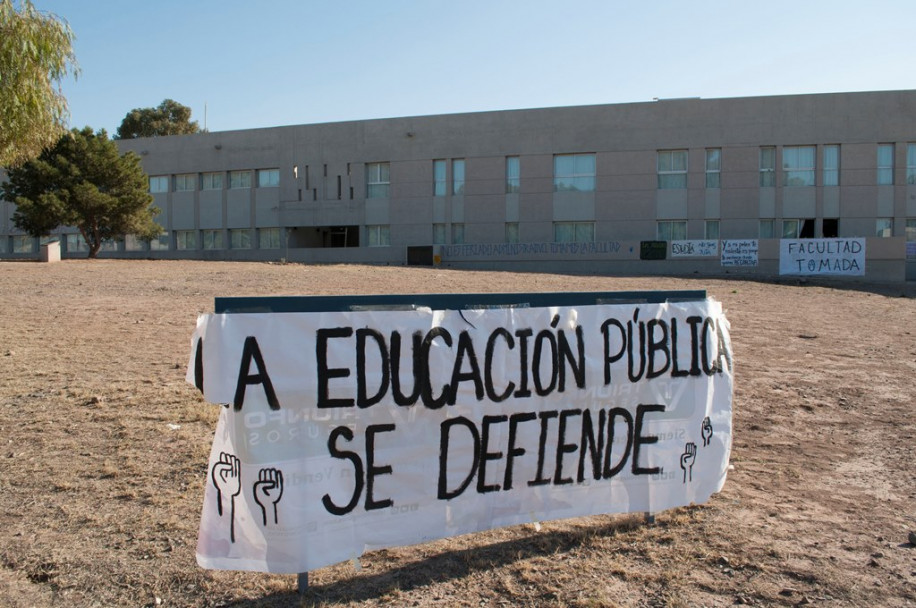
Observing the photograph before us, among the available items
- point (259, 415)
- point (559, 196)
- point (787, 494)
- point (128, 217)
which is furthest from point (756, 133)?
point (259, 415)

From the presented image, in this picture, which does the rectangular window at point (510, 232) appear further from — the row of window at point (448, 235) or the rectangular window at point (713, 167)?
the rectangular window at point (713, 167)

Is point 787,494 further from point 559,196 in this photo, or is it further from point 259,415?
point 559,196

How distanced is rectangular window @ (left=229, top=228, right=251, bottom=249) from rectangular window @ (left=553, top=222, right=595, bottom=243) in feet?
74.4

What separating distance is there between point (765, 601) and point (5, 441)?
5.78 metres

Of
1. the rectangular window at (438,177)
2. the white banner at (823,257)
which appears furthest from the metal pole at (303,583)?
the rectangular window at (438,177)

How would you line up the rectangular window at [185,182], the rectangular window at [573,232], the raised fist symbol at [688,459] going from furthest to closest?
the rectangular window at [185,182] < the rectangular window at [573,232] < the raised fist symbol at [688,459]

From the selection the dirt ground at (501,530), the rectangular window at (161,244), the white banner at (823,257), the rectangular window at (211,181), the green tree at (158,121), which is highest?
the green tree at (158,121)

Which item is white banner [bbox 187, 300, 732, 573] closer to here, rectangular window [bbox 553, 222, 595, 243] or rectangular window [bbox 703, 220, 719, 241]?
rectangular window [bbox 553, 222, 595, 243]

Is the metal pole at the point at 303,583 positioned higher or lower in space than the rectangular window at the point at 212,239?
lower

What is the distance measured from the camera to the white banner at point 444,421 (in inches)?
126

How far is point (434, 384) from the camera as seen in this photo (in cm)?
359

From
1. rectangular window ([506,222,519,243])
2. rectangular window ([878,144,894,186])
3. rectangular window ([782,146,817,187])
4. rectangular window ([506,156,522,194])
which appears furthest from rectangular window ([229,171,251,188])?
rectangular window ([878,144,894,186])

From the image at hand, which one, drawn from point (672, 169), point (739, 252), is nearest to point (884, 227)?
point (739, 252)

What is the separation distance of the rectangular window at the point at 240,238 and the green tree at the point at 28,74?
136 ft
